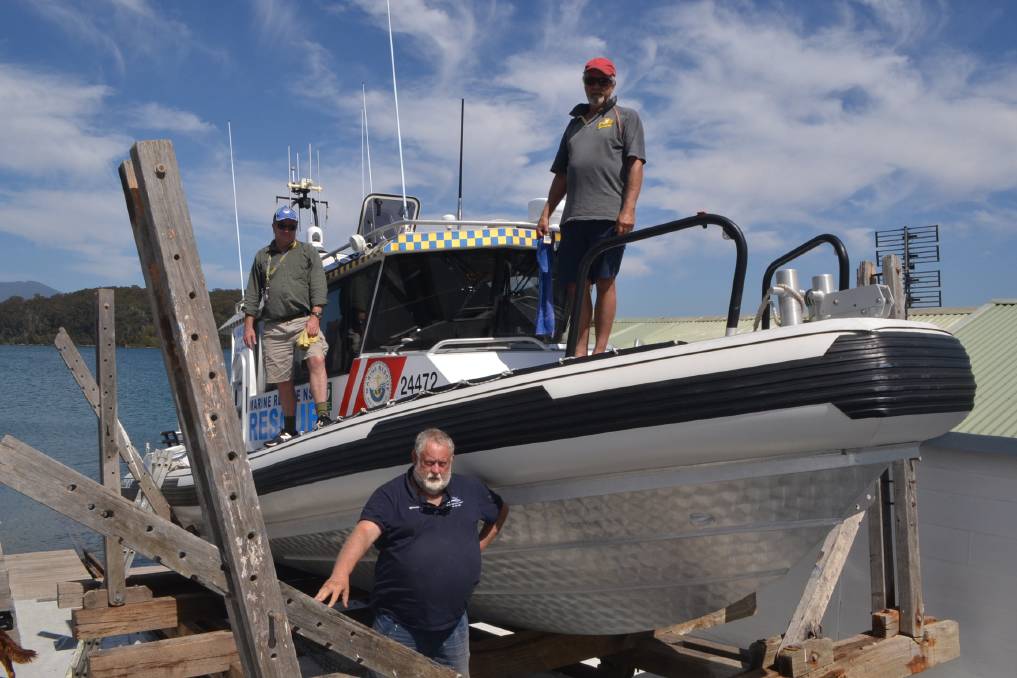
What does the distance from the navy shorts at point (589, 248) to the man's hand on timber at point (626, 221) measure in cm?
5

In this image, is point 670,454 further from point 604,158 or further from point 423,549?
point 604,158

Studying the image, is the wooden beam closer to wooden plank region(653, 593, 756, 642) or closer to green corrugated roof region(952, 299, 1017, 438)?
wooden plank region(653, 593, 756, 642)

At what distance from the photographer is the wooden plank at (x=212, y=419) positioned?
228 centimetres

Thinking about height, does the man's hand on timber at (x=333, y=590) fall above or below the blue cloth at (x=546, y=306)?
below

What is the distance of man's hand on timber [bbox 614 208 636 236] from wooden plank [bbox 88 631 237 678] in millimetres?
2621

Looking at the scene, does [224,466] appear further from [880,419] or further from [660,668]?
[660,668]

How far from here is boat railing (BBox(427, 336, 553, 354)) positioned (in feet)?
15.8

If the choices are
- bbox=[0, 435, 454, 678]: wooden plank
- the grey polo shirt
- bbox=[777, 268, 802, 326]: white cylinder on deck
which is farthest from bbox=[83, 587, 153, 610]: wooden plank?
bbox=[777, 268, 802, 326]: white cylinder on deck

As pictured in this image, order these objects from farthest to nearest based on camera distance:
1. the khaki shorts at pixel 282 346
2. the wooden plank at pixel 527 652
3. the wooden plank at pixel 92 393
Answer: the wooden plank at pixel 92 393 → the khaki shorts at pixel 282 346 → the wooden plank at pixel 527 652

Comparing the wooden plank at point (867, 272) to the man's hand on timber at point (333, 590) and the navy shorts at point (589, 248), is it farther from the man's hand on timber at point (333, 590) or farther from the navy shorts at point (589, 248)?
the man's hand on timber at point (333, 590)

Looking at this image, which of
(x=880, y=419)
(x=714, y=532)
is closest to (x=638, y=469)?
(x=714, y=532)

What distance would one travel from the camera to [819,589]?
4219mm

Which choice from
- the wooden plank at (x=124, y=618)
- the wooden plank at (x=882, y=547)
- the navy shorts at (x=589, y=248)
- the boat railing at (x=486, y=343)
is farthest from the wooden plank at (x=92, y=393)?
the wooden plank at (x=882, y=547)

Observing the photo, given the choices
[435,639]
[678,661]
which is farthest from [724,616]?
[435,639]
